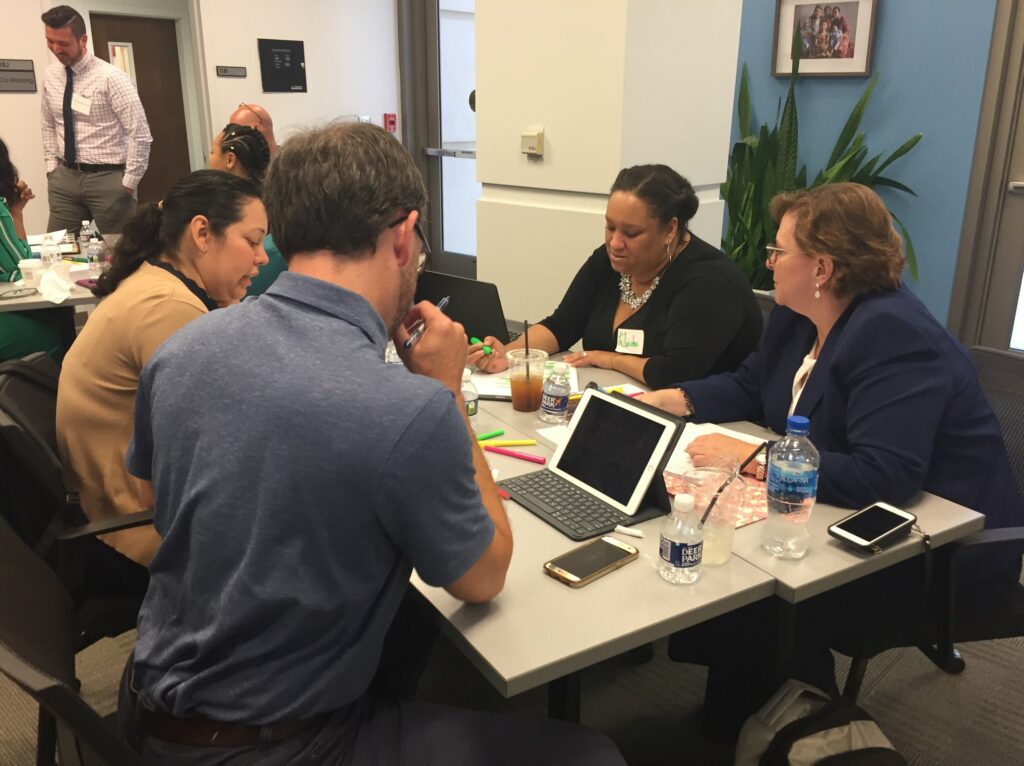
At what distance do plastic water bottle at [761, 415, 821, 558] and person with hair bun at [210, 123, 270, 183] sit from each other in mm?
2307

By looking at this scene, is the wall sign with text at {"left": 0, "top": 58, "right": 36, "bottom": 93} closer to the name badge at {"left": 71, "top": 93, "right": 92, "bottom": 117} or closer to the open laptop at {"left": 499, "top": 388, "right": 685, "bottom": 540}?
the name badge at {"left": 71, "top": 93, "right": 92, "bottom": 117}

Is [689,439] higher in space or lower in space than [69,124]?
lower

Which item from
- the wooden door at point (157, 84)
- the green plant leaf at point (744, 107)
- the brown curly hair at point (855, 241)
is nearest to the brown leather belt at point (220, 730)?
the brown curly hair at point (855, 241)

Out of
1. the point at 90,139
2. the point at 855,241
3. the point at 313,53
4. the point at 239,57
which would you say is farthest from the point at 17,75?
the point at 855,241

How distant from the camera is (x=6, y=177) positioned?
3801 mm

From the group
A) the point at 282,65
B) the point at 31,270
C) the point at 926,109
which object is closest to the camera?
the point at 31,270

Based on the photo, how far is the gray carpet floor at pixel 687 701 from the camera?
1.94 m

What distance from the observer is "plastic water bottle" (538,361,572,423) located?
1970 mm

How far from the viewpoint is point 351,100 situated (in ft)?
20.2

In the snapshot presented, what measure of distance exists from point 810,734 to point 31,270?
3.52 m

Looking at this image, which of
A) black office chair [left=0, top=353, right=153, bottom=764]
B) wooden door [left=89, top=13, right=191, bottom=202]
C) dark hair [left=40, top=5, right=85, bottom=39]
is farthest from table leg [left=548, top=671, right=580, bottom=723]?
wooden door [left=89, top=13, right=191, bottom=202]

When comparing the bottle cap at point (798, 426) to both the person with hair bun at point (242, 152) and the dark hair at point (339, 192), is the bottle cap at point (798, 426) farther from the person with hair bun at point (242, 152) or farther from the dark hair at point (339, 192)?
the person with hair bun at point (242, 152)

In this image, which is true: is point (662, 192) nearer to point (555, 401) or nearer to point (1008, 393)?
point (555, 401)

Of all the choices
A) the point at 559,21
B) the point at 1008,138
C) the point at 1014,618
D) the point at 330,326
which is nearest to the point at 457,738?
the point at 330,326
